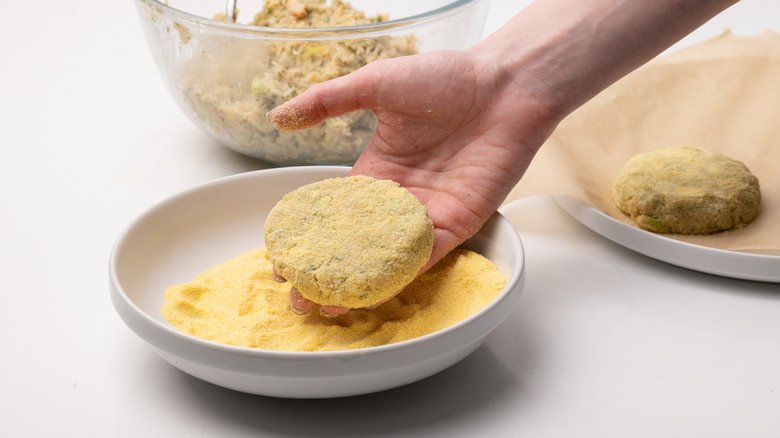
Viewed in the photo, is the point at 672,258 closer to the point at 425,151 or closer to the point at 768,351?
the point at 768,351

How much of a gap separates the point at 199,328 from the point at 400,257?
376mm

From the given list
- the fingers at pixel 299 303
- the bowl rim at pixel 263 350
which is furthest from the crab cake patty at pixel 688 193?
the fingers at pixel 299 303

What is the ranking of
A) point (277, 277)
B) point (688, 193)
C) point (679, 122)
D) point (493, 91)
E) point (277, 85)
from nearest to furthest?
1. point (277, 277)
2. point (493, 91)
3. point (688, 193)
4. point (277, 85)
5. point (679, 122)

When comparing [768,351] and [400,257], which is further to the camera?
[768,351]

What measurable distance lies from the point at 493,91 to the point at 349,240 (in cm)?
50

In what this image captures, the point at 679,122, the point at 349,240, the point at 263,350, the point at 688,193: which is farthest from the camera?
the point at 679,122

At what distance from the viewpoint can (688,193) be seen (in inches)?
Answer: 71.1

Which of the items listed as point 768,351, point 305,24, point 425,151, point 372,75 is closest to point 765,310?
point 768,351

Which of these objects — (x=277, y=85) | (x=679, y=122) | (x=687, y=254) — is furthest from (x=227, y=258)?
(x=679, y=122)

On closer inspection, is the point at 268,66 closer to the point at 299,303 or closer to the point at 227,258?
the point at 227,258

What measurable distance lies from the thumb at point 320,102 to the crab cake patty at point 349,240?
0.14 meters

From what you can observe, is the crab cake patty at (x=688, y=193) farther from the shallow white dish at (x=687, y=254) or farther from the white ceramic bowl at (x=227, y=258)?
the white ceramic bowl at (x=227, y=258)

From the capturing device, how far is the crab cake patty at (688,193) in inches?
70.0

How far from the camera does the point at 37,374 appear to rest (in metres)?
1.40
